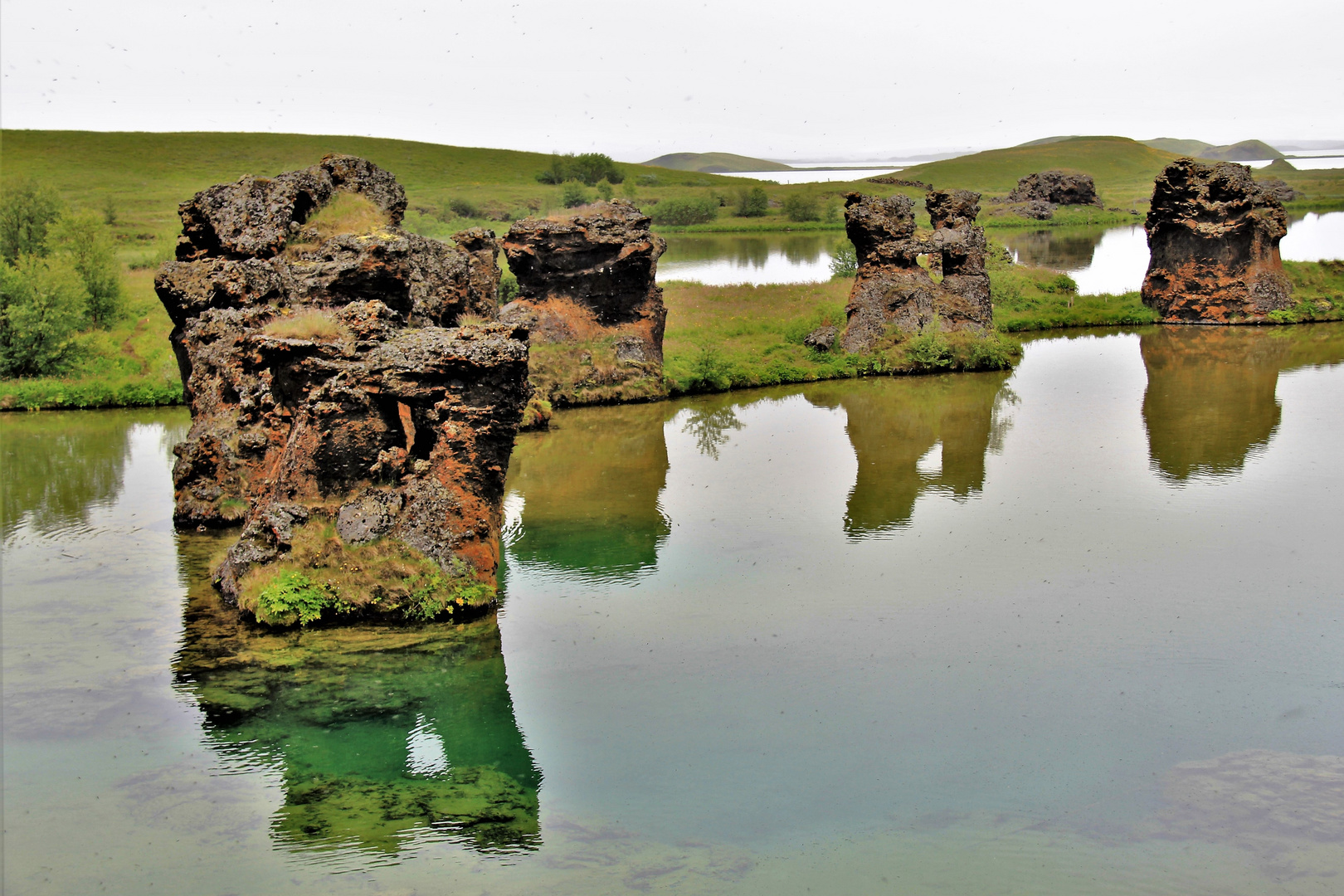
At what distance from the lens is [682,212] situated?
107 metres

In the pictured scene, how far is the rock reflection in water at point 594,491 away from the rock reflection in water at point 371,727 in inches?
119

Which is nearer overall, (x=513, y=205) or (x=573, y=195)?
(x=513, y=205)

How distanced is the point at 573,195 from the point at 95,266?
224 feet

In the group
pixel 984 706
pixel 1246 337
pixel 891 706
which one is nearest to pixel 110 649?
pixel 891 706

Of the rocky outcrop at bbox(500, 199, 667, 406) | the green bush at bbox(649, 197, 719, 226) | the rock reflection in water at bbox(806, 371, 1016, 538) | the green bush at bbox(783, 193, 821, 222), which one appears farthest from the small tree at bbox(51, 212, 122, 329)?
the green bush at bbox(783, 193, 821, 222)

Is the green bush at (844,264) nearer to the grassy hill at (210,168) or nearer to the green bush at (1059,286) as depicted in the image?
the green bush at (1059,286)

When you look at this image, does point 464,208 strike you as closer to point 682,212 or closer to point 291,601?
point 682,212

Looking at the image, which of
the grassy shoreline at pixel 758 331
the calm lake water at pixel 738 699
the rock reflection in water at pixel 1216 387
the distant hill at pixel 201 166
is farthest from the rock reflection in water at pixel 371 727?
the distant hill at pixel 201 166

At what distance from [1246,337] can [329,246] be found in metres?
33.7

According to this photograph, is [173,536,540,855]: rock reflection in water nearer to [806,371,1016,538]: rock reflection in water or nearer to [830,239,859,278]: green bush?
[806,371,1016,538]: rock reflection in water

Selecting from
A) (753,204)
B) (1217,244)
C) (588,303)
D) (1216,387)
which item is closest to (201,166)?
(753,204)

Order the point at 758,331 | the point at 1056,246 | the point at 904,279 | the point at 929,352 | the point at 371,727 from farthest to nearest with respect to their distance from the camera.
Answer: the point at 1056,246 < the point at 758,331 < the point at 904,279 < the point at 929,352 < the point at 371,727

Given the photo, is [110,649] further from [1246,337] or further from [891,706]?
[1246,337]

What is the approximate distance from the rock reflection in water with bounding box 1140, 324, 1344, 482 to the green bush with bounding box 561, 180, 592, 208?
67343mm
